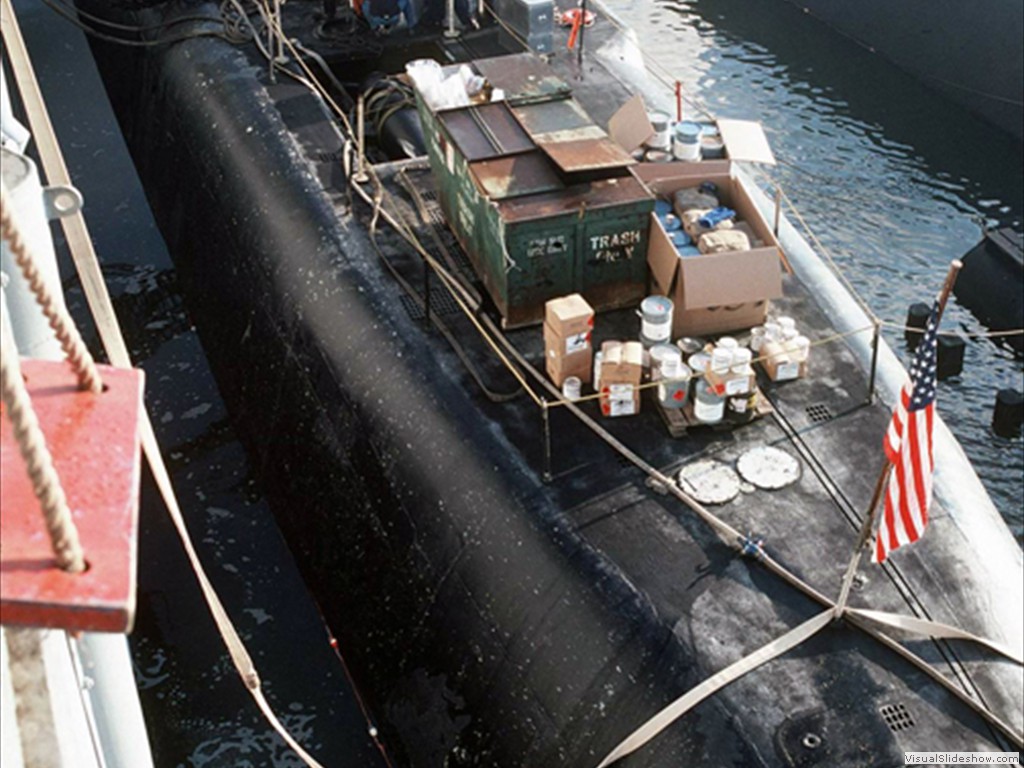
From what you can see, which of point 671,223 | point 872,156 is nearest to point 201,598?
point 671,223

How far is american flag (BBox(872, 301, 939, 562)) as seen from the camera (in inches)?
313

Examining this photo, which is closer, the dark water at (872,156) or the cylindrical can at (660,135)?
the cylindrical can at (660,135)

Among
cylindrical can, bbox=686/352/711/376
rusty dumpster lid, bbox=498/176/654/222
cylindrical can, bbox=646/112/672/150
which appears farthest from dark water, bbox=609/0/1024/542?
rusty dumpster lid, bbox=498/176/654/222

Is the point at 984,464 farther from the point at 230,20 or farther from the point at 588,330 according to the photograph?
the point at 230,20

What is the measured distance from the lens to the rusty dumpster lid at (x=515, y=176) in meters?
11.9

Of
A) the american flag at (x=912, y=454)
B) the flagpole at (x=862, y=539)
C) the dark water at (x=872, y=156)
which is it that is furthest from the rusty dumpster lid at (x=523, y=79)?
the dark water at (x=872, y=156)

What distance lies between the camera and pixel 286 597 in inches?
555

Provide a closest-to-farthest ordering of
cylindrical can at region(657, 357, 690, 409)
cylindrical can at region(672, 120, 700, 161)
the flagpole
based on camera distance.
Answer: the flagpole
cylindrical can at region(657, 357, 690, 409)
cylindrical can at region(672, 120, 700, 161)

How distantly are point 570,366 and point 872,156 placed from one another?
666 inches

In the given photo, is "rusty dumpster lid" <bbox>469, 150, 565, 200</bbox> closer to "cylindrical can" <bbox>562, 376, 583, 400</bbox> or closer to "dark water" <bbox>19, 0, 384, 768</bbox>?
"cylindrical can" <bbox>562, 376, 583, 400</bbox>

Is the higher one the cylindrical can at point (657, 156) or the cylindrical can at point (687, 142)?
the cylindrical can at point (687, 142)

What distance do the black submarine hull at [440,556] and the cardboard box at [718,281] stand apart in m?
1.86

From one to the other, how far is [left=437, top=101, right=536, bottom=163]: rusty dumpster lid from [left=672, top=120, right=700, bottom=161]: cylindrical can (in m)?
1.82

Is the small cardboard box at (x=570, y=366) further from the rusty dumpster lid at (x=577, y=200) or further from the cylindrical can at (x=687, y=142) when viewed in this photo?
the cylindrical can at (x=687, y=142)
